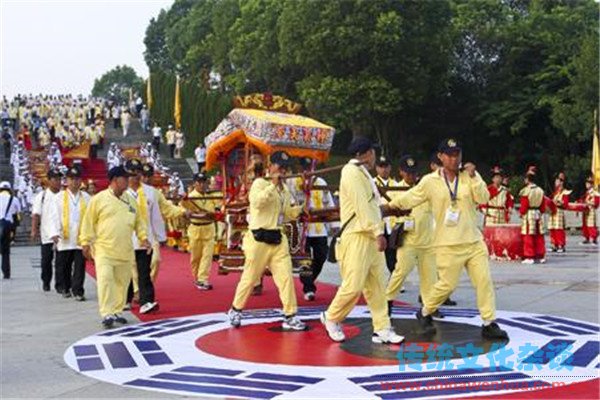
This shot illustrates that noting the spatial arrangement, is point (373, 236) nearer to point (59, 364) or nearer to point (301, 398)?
point (301, 398)

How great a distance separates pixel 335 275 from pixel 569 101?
25.9m

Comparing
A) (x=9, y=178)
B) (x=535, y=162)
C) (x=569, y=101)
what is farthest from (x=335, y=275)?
(x=535, y=162)

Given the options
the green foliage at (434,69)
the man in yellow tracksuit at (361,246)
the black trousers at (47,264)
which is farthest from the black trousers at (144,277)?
the green foliage at (434,69)

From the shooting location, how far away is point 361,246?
8102 millimetres

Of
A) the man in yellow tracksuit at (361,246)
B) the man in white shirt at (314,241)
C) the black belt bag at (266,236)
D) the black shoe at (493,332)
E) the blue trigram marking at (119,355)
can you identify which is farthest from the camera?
the man in white shirt at (314,241)

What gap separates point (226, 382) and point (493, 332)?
2627 millimetres

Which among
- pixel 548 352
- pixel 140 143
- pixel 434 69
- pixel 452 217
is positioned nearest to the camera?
pixel 548 352

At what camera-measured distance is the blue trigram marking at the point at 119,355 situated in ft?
25.1

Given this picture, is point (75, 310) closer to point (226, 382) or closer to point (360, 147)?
point (360, 147)

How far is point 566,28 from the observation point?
4122 cm

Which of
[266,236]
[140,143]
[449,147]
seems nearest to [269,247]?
[266,236]

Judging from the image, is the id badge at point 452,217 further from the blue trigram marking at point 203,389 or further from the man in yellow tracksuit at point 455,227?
the blue trigram marking at point 203,389

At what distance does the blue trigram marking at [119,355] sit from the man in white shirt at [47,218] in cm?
448

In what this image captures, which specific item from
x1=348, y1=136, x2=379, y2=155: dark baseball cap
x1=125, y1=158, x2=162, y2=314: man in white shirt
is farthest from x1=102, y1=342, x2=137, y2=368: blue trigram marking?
x1=348, y1=136, x2=379, y2=155: dark baseball cap
